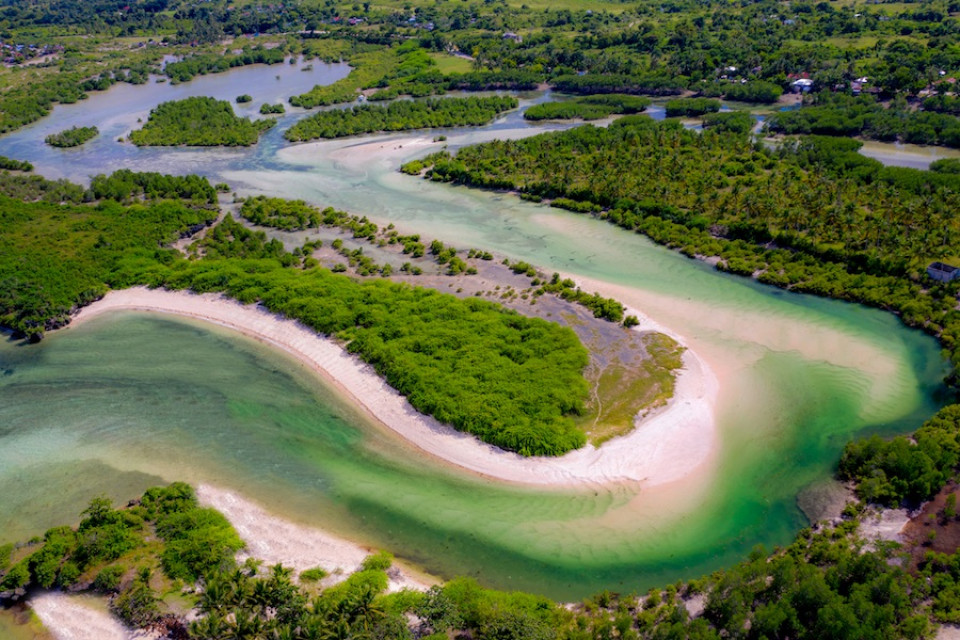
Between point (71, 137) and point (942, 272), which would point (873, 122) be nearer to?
point (942, 272)

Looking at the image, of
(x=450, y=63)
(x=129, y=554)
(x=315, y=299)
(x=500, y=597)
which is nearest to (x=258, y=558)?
(x=129, y=554)

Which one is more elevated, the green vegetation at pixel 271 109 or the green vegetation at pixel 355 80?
the green vegetation at pixel 355 80

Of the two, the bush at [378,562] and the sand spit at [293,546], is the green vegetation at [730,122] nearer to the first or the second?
the bush at [378,562]

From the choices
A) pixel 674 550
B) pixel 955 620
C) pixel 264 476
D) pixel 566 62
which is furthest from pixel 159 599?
pixel 566 62

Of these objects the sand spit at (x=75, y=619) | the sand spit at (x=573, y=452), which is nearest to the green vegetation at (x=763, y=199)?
the sand spit at (x=573, y=452)

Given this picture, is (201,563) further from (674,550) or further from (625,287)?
(625,287)
